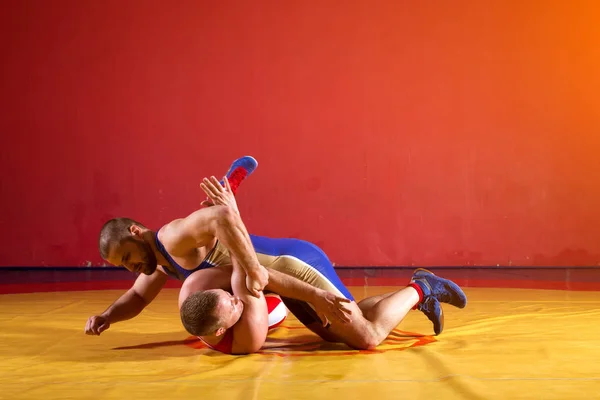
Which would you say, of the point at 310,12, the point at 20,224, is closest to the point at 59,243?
the point at 20,224

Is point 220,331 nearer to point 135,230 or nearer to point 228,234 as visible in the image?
point 228,234

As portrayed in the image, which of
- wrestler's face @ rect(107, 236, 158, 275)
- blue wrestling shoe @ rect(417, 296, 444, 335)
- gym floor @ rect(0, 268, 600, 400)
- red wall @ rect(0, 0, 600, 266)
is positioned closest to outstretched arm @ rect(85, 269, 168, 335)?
gym floor @ rect(0, 268, 600, 400)

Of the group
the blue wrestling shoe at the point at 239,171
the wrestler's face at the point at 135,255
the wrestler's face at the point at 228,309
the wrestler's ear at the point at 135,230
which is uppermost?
the blue wrestling shoe at the point at 239,171

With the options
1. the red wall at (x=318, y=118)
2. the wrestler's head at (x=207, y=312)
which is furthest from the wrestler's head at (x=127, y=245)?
the red wall at (x=318, y=118)

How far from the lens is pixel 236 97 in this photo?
245 inches

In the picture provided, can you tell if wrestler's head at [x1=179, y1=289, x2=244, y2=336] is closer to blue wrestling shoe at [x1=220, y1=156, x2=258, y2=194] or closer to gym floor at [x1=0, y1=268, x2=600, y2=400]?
gym floor at [x1=0, y1=268, x2=600, y2=400]

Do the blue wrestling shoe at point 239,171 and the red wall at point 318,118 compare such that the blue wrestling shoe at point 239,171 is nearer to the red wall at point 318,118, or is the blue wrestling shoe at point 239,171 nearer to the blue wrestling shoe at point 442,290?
the blue wrestling shoe at point 442,290

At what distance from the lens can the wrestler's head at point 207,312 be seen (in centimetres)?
241

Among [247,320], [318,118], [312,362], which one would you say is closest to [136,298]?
[247,320]

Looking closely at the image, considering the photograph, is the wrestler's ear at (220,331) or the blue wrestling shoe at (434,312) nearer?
the wrestler's ear at (220,331)

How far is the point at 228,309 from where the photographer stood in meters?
2.46

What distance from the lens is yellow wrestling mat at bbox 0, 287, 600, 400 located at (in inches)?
81.0

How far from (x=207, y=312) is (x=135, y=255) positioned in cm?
46

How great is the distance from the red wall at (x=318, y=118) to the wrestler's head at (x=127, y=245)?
3.43 meters
